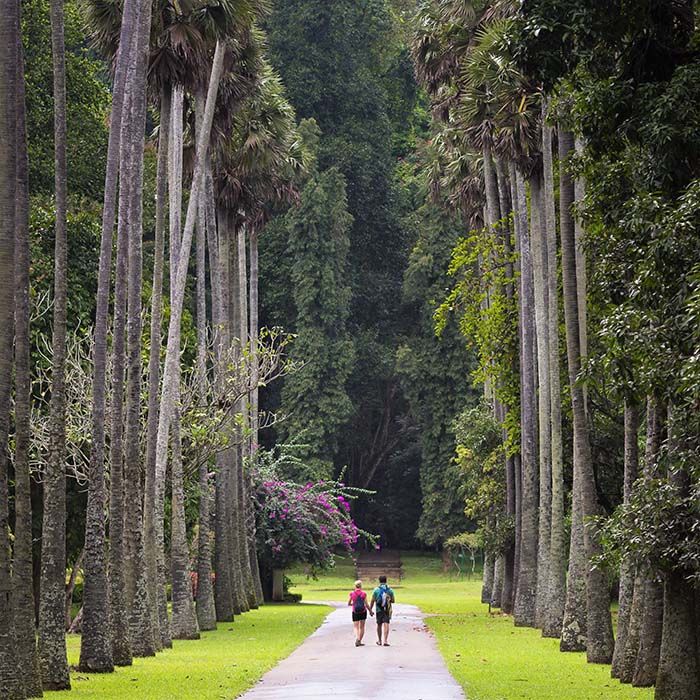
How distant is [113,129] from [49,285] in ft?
36.4

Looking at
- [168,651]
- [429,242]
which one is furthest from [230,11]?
[429,242]

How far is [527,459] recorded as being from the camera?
115 feet

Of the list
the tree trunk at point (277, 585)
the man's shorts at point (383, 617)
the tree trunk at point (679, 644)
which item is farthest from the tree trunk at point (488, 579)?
the tree trunk at point (679, 644)

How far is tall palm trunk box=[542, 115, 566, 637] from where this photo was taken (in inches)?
1203

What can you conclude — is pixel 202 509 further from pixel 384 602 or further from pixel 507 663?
pixel 507 663

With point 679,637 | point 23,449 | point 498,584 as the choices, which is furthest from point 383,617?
point 498,584

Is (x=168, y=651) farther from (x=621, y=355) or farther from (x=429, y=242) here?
(x=429, y=242)

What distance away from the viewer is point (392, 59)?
8250 centimetres

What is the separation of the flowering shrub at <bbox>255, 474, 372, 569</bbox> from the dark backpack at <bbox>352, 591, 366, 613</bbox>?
20.2 m

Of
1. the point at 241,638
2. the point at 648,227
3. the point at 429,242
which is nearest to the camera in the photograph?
the point at 648,227

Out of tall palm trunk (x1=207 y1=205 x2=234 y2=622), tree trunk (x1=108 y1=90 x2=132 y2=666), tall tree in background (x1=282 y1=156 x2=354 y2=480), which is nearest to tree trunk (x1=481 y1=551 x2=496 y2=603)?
tall palm trunk (x1=207 y1=205 x2=234 y2=622)

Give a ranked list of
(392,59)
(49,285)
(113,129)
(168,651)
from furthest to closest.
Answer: (392,59) → (49,285) → (168,651) → (113,129)

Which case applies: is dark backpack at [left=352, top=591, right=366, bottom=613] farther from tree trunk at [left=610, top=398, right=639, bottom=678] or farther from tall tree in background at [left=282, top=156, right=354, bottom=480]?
tall tree in background at [left=282, top=156, right=354, bottom=480]

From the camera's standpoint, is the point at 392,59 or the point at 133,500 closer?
the point at 133,500
